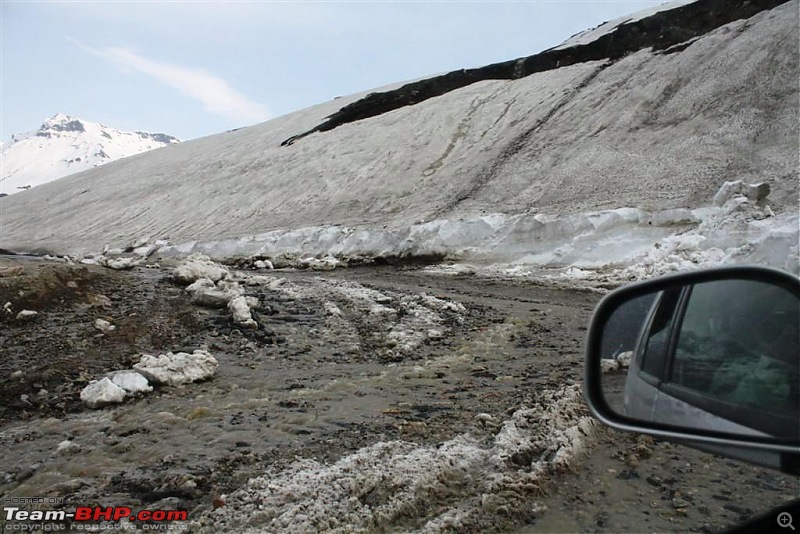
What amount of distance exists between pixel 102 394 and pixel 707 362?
4779 millimetres

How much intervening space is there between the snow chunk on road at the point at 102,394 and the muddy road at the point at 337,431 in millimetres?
85

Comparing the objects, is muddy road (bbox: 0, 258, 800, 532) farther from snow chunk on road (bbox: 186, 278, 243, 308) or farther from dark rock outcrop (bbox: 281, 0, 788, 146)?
dark rock outcrop (bbox: 281, 0, 788, 146)

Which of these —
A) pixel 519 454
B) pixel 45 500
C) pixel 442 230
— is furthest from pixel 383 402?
pixel 442 230

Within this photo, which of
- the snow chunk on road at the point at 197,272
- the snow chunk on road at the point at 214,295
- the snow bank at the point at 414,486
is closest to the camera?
the snow bank at the point at 414,486

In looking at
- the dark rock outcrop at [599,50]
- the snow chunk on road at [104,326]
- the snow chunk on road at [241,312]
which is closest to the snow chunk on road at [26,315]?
the snow chunk on road at [104,326]

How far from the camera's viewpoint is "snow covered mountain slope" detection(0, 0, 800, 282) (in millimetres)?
11602

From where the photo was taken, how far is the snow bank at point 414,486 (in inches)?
102

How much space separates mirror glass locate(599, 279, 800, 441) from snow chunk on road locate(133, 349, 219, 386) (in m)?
4.39

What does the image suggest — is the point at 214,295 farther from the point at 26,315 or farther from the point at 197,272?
the point at 26,315

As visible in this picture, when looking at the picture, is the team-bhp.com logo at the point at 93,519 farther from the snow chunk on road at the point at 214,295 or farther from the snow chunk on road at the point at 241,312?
the snow chunk on road at the point at 214,295

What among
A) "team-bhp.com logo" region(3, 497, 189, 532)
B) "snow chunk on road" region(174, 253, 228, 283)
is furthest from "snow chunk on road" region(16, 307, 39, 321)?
"team-bhp.com logo" region(3, 497, 189, 532)

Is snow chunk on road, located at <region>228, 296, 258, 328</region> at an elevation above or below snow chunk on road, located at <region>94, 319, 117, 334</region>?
below

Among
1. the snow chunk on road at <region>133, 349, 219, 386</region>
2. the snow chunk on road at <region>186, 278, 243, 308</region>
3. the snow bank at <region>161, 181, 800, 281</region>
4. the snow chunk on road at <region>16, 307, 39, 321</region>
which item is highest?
the snow chunk on road at <region>16, 307, 39, 321</region>

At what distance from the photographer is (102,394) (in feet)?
14.9
